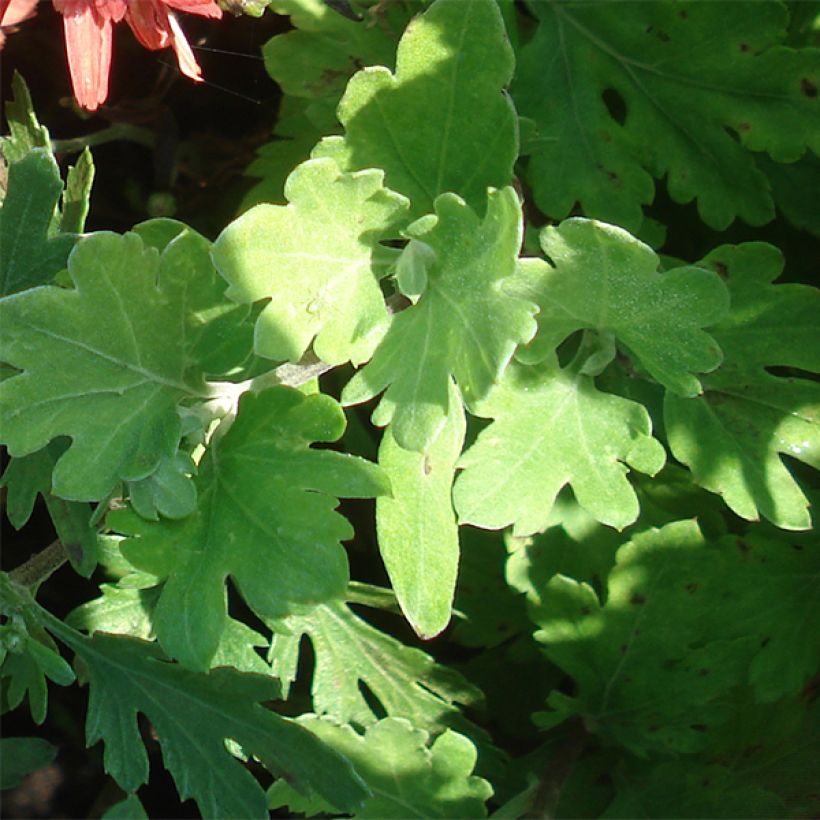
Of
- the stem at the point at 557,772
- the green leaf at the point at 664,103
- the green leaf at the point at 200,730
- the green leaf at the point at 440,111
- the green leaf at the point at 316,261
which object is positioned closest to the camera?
the green leaf at the point at 316,261

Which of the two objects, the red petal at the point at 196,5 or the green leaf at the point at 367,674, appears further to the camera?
the green leaf at the point at 367,674

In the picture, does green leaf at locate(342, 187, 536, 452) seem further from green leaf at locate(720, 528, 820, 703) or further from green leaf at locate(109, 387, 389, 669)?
green leaf at locate(720, 528, 820, 703)

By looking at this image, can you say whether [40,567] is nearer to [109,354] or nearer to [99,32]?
[109,354]

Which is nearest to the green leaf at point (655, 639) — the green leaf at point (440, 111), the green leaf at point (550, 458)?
the green leaf at point (550, 458)

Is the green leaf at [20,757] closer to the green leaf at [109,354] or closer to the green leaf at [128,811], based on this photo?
the green leaf at [128,811]

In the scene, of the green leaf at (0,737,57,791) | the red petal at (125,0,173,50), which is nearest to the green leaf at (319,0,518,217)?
the red petal at (125,0,173,50)

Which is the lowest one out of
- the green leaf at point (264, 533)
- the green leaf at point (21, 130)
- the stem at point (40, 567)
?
the stem at point (40, 567)

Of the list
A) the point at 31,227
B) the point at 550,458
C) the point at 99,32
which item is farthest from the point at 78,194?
the point at 550,458
